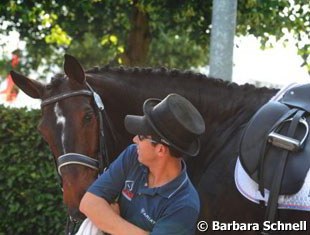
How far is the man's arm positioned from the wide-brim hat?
0.37m

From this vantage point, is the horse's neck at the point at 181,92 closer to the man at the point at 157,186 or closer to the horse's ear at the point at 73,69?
the horse's ear at the point at 73,69

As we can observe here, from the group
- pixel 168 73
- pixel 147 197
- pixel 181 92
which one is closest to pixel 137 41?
pixel 168 73

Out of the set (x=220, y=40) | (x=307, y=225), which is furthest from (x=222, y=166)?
(x=220, y=40)

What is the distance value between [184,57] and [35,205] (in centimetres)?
1161

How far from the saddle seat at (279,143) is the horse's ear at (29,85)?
1.34 m

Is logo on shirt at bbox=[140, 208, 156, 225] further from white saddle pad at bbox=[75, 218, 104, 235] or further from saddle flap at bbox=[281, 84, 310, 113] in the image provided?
saddle flap at bbox=[281, 84, 310, 113]

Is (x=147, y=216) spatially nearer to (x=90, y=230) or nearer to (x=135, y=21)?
(x=90, y=230)

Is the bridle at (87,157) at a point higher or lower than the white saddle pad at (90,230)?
higher

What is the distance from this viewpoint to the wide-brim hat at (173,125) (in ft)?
8.52

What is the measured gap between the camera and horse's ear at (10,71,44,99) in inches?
149

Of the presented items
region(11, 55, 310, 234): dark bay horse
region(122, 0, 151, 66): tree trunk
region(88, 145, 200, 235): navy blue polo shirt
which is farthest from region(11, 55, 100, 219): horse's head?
region(122, 0, 151, 66): tree trunk

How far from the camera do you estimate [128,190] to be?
9.04 ft

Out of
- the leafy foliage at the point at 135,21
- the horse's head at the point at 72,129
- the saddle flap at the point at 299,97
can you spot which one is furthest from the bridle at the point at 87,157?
the leafy foliage at the point at 135,21

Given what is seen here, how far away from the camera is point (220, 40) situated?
5109 millimetres
